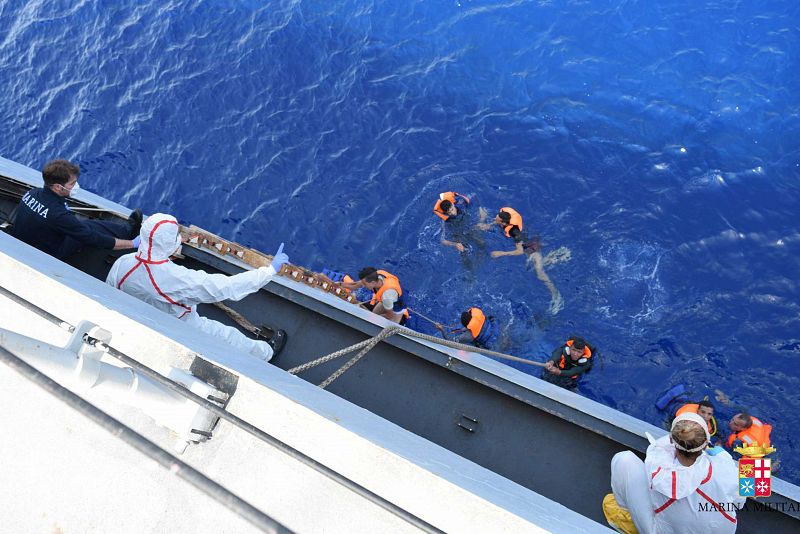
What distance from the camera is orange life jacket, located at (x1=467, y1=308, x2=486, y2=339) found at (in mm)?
9094

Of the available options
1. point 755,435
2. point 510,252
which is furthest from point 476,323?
point 755,435

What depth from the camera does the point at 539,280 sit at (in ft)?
32.4

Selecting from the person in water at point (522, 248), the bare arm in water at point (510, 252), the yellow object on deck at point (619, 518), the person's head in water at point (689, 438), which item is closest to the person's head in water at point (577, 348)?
the person in water at point (522, 248)

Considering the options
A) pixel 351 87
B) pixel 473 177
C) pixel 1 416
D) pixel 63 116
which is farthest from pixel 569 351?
pixel 63 116

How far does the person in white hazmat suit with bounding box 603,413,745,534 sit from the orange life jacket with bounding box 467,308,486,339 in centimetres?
525

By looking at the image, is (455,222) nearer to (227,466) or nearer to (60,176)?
(60,176)

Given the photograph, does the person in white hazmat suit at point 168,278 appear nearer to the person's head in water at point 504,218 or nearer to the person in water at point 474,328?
the person in water at point 474,328

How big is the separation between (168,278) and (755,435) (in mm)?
6661

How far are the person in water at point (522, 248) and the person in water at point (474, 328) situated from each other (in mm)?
1126

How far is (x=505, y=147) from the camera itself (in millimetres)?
11266

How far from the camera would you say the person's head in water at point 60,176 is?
230 inches

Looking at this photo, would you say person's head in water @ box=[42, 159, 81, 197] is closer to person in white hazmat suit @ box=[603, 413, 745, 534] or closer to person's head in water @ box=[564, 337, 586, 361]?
person in white hazmat suit @ box=[603, 413, 745, 534]

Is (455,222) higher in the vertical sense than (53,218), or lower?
higher

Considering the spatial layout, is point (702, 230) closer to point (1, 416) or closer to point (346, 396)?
point (346, 396)
